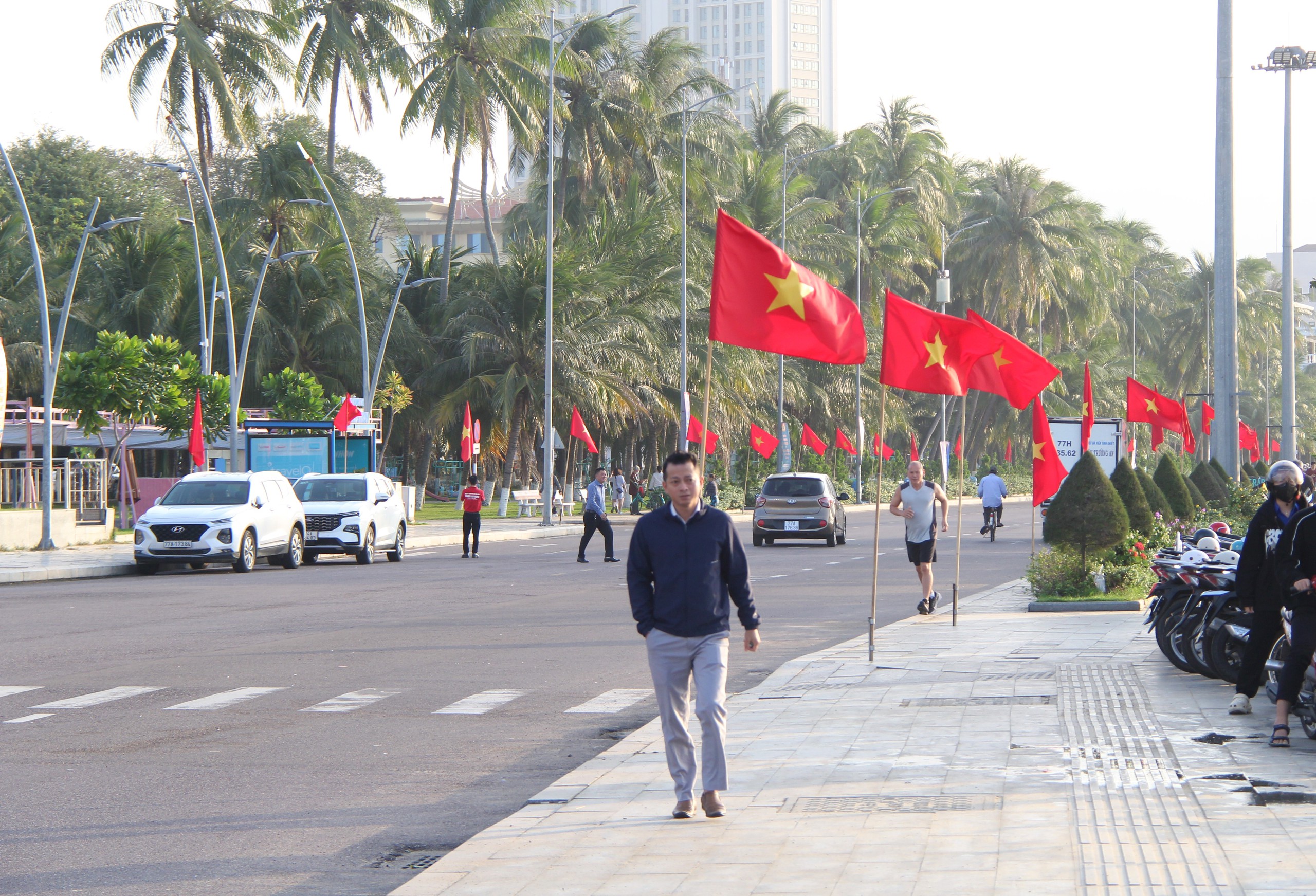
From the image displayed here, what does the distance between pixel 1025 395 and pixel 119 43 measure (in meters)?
39.2

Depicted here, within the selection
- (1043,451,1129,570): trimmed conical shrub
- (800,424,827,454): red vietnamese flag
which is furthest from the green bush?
(800,424,827,454): red vietnamese flag

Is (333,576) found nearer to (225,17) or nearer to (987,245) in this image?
(225,17)

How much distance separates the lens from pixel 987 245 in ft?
254

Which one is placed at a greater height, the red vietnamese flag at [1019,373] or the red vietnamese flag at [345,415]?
the red vietnamese flag at [345,415]

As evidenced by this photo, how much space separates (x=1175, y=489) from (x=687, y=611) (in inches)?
771

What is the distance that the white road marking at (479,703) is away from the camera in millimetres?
10648

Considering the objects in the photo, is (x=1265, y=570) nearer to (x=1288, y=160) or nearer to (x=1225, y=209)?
(x=1225, y=209)

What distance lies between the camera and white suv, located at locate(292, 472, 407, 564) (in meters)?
28.4

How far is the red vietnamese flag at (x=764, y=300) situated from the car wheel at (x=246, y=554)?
16719 mm

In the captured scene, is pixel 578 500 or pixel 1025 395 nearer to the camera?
pixel 1025 395

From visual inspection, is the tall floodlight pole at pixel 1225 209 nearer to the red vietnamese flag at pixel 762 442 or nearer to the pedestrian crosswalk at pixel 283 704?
the pedestrian crosswalk at pixel 283 704

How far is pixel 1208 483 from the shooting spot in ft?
95.6

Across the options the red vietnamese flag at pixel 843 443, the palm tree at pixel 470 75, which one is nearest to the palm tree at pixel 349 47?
the palm tree at pixel 470 75

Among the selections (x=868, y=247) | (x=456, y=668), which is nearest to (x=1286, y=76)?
(x=456, y=668)
